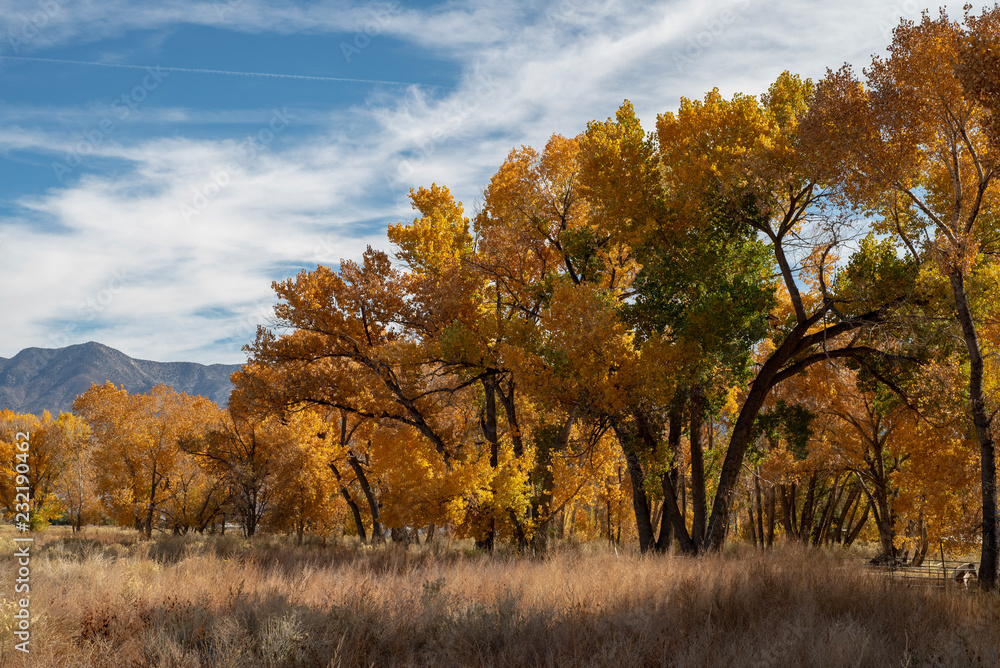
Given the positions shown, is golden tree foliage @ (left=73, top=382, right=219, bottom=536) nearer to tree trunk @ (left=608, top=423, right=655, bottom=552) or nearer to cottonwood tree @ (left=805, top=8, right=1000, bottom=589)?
tree trunk @ (left=608, top=423, right=655, bottom=552)

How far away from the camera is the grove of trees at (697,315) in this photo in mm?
11117

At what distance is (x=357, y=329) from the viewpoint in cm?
2014

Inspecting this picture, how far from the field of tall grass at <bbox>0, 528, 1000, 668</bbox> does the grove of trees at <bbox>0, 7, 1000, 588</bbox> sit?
16.5ft

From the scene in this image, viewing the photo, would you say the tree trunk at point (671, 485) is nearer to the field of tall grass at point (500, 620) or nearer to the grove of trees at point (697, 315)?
the grove of trees at point (697, 315)

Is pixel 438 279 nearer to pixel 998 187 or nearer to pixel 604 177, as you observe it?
pixel 604 177

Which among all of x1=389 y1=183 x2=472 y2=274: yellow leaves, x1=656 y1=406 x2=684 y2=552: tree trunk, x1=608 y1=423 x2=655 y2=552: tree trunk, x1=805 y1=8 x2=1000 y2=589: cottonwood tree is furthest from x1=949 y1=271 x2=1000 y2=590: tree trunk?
x1=389 y1=183 x2=472 y2=274: yellow leaves

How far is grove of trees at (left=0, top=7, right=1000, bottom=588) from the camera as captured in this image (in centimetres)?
1112

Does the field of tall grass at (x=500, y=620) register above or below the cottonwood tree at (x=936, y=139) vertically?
below

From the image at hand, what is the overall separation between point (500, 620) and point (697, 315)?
27.8 feet

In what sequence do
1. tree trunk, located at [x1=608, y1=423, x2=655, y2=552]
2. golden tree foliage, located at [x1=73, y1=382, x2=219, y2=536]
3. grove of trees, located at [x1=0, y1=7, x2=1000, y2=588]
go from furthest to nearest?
golden tree foliage, located at [x1=73, y1=382, x2=219, y2=536]
tree trunk, located at [x1=608, y1=423, x2=655, y2=552]
grove of trees, located at [x1=0, y1=7, x2=1000, y2=588]

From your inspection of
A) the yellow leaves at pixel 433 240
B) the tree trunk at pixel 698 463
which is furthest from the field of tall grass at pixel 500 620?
the yellow leaves at pixel 433 240

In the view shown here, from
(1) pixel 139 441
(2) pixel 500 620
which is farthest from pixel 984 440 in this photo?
(1) pixel 139 441

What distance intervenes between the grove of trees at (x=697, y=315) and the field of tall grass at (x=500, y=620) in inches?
198

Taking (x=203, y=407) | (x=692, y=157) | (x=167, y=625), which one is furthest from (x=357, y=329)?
(x=203, y=407)
